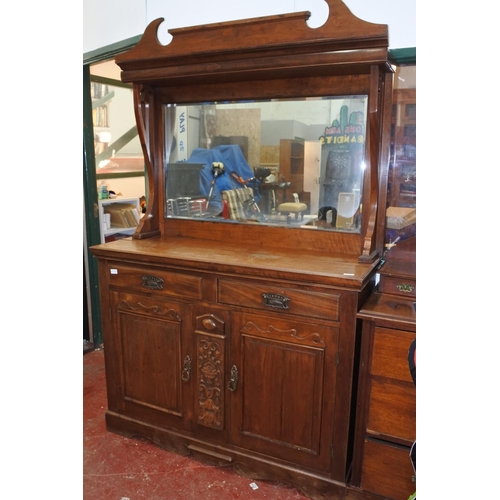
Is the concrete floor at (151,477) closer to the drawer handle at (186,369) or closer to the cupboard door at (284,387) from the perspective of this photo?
the cupboard door at (284,387)

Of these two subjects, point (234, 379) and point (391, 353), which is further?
point (234, 379)

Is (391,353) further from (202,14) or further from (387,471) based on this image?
(202,14)

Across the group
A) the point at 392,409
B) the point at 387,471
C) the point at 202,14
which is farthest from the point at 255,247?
the point at 202,14

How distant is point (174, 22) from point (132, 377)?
193cm

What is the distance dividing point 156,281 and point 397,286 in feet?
3.52

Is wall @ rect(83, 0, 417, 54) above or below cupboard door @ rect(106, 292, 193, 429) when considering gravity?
above

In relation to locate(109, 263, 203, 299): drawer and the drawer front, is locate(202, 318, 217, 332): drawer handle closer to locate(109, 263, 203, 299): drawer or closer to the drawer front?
locate(109, 263, 203, 299): drawer

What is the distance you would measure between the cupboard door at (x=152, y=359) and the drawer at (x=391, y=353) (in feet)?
2.77

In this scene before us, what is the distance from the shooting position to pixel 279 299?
175 cm

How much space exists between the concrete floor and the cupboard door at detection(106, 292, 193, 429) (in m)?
0.17

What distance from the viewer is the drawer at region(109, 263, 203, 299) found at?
1.93 metres

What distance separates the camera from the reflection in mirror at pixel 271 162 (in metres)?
1.96

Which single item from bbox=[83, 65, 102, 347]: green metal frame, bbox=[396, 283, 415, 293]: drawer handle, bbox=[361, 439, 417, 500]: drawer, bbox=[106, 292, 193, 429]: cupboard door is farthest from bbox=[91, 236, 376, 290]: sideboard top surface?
bbox=[83, 65, 102, 347]: green metal frame
